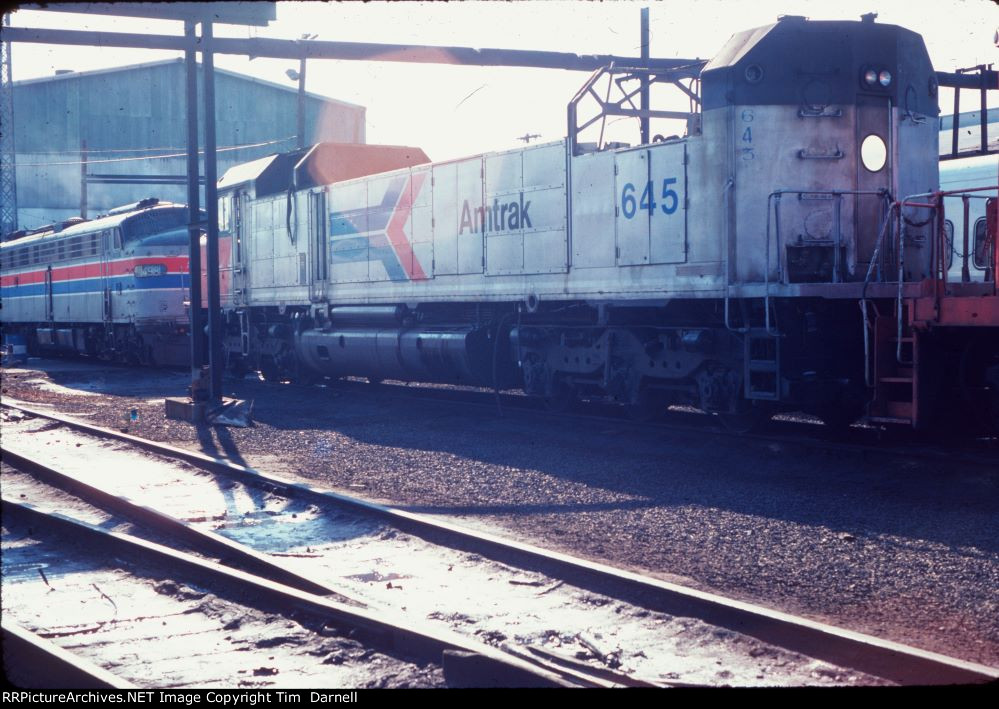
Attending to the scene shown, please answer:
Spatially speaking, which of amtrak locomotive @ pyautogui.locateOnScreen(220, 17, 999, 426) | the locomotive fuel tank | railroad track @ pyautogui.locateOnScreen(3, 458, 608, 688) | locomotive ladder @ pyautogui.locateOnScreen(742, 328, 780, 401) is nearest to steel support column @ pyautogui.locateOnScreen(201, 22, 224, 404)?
the locomotive fuel tank

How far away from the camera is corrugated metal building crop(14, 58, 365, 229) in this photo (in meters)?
42.9

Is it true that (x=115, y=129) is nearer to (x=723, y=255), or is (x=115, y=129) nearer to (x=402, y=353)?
(x=402, y=353)

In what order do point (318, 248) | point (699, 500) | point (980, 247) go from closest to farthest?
point (699, 500) < point (980, 247) < point (318, 248)

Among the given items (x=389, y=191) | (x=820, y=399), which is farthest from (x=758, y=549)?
(x=389, y=191)

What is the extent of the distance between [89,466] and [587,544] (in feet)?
19.5

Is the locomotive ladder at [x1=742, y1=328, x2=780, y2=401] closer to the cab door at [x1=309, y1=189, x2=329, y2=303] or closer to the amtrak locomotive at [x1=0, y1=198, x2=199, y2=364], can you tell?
the cab door at [x1=309, y1=189, x2=329, y2=303]

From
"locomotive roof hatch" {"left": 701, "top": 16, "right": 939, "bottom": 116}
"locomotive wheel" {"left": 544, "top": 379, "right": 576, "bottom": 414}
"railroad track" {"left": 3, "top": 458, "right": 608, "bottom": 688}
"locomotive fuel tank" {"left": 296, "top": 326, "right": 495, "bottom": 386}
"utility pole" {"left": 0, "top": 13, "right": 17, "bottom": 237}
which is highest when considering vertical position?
"utility pole" {"left": 0, "top": 13, "right": 17, "bottom": 237}

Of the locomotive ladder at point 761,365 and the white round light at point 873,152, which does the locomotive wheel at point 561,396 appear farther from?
the white round light at point 873,152

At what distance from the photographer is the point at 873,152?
1038cm

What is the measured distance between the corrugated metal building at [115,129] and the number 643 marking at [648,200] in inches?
1283

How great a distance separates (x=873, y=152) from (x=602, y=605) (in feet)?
21.4

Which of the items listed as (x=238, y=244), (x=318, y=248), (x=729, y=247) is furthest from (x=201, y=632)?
(x=238, y=244)

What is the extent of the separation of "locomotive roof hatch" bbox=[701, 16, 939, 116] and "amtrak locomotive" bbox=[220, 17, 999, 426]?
18mm

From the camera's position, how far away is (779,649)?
4766 mm
